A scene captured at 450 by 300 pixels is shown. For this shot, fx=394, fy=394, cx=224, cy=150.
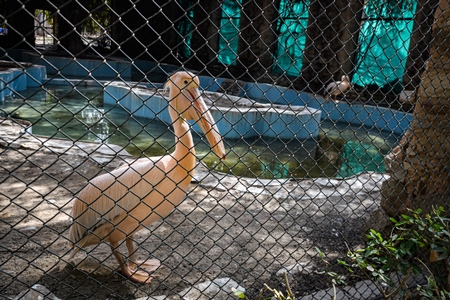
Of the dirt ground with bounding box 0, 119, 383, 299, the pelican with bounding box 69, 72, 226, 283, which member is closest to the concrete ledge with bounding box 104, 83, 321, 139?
the dirt ground with bounding box 0, 119, 383, 299

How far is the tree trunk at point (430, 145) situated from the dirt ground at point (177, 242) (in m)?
0.23

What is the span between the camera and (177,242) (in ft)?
9.20

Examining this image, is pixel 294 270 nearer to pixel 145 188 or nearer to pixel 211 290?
pixel 211 290

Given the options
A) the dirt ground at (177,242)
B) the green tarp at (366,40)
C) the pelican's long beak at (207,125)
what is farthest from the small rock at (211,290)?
the green tarp at (366,40)

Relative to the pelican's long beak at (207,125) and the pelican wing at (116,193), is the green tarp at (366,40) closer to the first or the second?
the pelican's long beak at (207,125)

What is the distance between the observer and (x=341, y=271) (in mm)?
2539

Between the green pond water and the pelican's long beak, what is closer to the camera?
the pelican's long beak

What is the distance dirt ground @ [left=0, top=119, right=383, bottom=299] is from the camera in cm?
209

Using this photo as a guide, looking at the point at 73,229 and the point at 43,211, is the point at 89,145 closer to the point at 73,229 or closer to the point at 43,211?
the point at 43,211

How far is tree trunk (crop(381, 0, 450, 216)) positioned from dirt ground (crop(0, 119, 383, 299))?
0.23m

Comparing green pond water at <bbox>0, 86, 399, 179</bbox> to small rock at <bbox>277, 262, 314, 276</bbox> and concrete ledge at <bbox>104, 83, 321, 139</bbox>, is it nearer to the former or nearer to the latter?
concrete ledge at <bbox>104, 83, 321, 139</bbox>

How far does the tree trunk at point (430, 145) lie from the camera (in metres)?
2.38

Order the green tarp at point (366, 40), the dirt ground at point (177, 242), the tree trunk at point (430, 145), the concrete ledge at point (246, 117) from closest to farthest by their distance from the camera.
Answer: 1. the dirt ground at point (177, 242)
2. the tree trunk at point (430, 145)
3. the concrete ledge at point (246, 117)
4. the green tarp at point (366, 40)

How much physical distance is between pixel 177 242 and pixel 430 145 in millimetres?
1805
